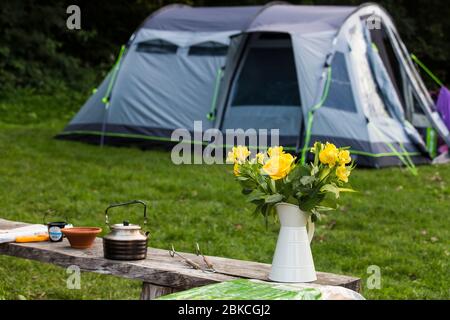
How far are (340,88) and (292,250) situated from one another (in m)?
6.91

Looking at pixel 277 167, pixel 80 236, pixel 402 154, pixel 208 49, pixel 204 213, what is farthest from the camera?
pixel 208 49

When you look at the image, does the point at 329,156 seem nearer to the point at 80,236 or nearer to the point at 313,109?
the point at 80,236

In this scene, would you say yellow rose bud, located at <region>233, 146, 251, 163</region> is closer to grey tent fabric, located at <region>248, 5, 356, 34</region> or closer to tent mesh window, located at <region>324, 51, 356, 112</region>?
tent mesh window, located at <region>324, 51, 356, 112</region>

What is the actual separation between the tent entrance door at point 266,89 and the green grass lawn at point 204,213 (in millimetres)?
1056

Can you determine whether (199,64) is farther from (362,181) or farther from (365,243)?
(365,243)

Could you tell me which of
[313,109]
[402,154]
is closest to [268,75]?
[313,109]

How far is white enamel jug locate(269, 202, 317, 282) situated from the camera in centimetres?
285

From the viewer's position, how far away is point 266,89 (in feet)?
33.9

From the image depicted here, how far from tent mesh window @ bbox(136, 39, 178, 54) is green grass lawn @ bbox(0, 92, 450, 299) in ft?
4.54

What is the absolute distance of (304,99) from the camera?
9391 millimetres

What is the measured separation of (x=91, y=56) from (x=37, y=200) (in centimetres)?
1203

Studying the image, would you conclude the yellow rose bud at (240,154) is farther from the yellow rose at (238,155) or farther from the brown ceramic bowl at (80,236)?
the brown ceramic bowl at (80,236)

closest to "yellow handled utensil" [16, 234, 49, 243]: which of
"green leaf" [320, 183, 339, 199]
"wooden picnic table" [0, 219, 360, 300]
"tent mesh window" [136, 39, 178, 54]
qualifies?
"wooden picnic table" [0, 219, 360, 300]

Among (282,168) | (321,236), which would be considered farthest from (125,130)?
(282,168)
